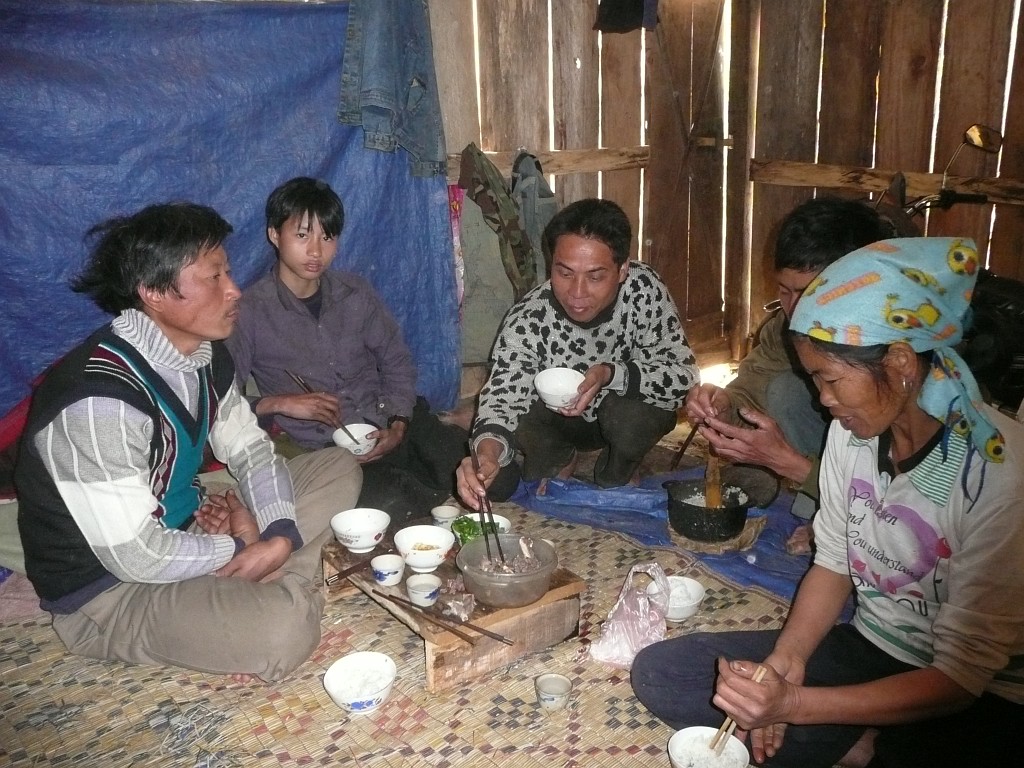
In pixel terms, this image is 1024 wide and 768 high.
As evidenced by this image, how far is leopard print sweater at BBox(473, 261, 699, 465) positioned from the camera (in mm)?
3830

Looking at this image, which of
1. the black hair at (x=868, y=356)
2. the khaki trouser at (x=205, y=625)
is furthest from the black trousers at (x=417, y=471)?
the black hair at (x=868, y=356)

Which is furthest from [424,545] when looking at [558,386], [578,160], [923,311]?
[578,160]

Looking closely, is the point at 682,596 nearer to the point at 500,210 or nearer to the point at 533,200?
the point at 500,210

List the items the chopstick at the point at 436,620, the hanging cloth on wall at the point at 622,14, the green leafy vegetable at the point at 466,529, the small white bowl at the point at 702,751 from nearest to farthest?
1. the small white bowl at the point at 702,751
2. the chopstick at the point at 436,620
3. the green leafy vegetable at the point at 466,529
4. the hanging cloth on wall at the point at 622,14

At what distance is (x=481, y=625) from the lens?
100.0 inches

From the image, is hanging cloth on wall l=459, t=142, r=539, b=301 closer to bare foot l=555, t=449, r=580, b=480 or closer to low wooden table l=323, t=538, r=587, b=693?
bare foot l=555, t=449, r=580, b=480

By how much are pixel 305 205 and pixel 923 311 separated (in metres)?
2.80

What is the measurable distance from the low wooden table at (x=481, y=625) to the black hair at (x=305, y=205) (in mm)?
1615

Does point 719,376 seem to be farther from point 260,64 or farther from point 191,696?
point 191,696

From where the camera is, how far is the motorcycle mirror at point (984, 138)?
4.78 meters

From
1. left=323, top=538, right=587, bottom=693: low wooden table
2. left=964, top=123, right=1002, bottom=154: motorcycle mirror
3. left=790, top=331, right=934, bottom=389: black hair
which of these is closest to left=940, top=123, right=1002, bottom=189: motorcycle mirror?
left=964, top=123, right=1002, bottom=154: motorcycle mirror

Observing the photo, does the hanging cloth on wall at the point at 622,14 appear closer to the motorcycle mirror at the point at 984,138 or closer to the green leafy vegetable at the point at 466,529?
the motorcycle mirror at the point at 984,138

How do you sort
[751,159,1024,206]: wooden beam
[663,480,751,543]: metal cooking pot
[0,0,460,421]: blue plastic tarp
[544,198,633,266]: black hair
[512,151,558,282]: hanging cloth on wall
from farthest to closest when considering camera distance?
[512,151,558,282]: hanging cloth on wall → [751,159,1024,206]: wooden beam → [544,198,633,266]: black hair → [663,480,751,543]: metal cooking pot → [0,0,460,421]: blue plastic tarp

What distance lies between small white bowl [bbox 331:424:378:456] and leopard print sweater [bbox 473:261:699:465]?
57 centimetres
